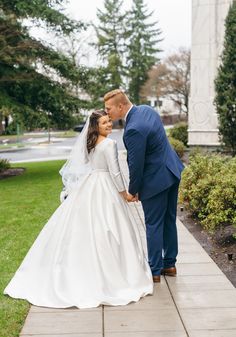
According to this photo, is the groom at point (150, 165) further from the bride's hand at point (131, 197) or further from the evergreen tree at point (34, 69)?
the evergreen tree at point (34, 69)

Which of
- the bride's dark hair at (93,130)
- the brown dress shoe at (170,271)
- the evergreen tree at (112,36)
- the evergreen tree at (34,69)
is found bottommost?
the brown dress shoe at (170,271)

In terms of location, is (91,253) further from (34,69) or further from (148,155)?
(34,69)

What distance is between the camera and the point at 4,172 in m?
19.6

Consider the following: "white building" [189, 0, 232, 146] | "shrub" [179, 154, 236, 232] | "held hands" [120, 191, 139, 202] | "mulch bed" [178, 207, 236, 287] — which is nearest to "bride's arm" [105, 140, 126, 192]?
"held hands" [120, 191, 139, 202]

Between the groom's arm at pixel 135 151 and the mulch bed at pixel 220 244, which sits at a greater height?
the groom's arm at pixel 135 151

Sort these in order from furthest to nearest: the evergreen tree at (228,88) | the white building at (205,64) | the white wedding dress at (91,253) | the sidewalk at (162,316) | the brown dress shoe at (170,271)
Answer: the white building at (205,64), the evergreen tree at (228,88), the brown dress shoe at (170,271), the white wedding dress at (91,253), the sidewalk at (162,316)

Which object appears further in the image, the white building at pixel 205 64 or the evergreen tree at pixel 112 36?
the evergreen tree at pixel 112 36

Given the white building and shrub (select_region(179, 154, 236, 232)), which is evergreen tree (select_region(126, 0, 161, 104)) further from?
shrub (select_region(179, 154, 236, 232))

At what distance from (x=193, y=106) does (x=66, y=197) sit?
16855 mm

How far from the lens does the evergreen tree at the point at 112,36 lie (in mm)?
67500

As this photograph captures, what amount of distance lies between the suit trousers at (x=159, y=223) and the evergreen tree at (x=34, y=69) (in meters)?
11.4

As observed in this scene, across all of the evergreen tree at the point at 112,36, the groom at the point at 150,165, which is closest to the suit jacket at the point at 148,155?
the groom at the point at 150,165

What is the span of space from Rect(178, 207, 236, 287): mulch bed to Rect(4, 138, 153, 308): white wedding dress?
1331 mm

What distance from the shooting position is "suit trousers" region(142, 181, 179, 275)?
5738 mm
